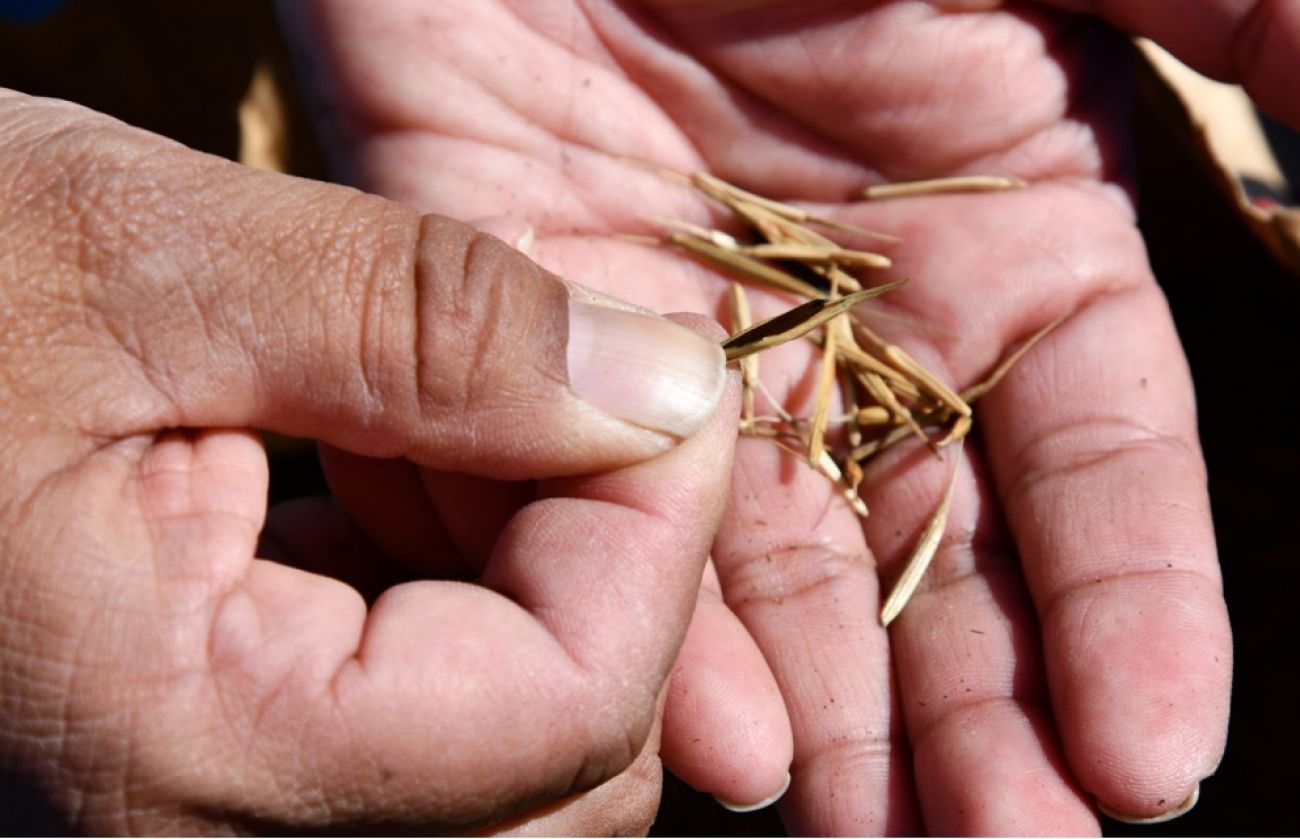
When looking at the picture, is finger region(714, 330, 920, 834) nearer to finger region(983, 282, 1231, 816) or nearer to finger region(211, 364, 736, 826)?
finger region(983, 282, 1231, 816)

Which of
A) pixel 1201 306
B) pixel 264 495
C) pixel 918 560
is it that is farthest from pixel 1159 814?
pixel 1201 306

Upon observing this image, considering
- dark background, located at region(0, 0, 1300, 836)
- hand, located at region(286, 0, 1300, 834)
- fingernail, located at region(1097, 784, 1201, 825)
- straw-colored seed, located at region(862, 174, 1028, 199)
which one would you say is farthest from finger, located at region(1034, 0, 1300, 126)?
fingernail, located at region(1097, 784, 1201, 825)

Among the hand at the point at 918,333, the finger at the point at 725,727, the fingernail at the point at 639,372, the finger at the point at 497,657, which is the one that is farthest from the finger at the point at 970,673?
the fingernail at the point at 639,372

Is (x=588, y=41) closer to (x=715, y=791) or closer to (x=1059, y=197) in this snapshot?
(x=1059, y=197)

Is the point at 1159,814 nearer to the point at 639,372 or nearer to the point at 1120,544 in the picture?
the point at 1120,544

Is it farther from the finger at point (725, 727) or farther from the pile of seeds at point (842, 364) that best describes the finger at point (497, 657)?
the pile of seeds at point (842, 364)

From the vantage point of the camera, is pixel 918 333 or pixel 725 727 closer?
pixel 725 727

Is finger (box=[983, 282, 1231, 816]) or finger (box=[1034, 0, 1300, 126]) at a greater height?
finger (box=[1034, 0, 1300, 126])
